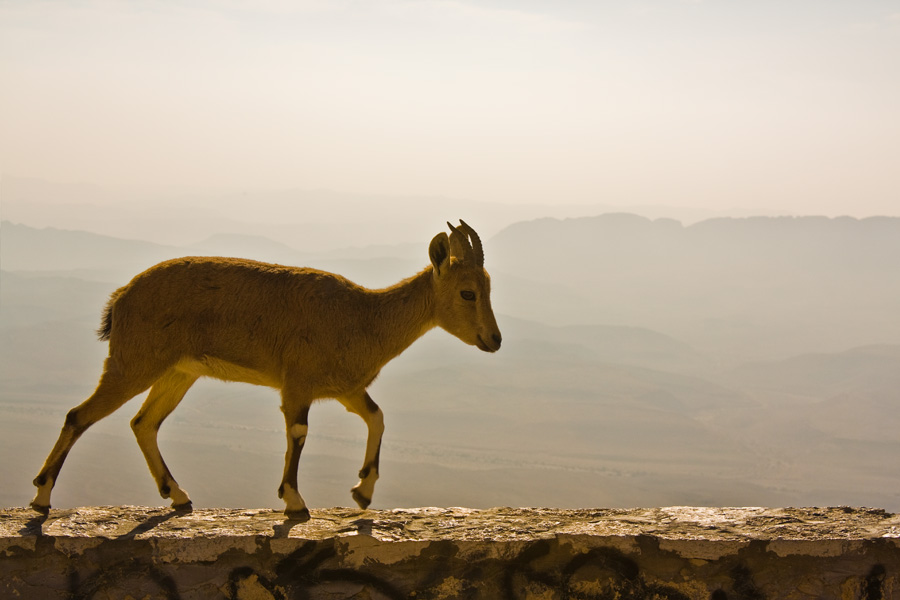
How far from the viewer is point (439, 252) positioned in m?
8.45

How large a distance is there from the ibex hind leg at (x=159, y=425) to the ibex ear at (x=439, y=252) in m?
2.54

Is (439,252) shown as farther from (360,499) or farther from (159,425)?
(159,425)

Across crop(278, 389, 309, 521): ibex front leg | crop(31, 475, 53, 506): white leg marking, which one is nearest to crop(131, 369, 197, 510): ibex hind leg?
crop(31, 475, 53, 506): white leg marking

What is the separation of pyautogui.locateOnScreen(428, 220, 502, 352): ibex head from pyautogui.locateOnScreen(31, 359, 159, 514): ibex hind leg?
9.02 ft

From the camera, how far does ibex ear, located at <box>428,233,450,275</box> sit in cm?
839

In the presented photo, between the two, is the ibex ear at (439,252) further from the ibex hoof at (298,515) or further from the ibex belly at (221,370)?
the ibex hoof at (298,515)

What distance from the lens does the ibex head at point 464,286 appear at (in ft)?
27.6

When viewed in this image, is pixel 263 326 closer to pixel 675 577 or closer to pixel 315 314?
pixel 315 314

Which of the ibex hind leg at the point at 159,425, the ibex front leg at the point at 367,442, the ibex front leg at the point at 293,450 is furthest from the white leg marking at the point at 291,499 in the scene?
the ibex hind leg at the point at 159,425

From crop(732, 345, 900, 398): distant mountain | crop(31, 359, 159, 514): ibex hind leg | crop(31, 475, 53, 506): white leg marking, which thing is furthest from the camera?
crop(732, 345, 900, 398): distant mountain

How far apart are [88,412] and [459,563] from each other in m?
3.47

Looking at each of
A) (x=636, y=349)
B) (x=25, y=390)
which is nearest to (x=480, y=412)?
(x=25, y=390)

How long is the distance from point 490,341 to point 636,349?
494 feet

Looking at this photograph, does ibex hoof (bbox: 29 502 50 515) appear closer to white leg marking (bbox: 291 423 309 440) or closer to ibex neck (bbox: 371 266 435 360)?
white leg marking (bbox: 291 423 309 440)
